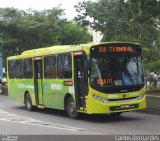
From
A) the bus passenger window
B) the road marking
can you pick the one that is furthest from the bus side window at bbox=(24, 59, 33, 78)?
the road marking

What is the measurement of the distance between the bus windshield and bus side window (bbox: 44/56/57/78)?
332 centimetres

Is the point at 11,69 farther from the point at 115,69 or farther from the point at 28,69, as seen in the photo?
the point at 115,69

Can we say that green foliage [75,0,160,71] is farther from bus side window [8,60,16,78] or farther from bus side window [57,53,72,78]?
bus side window [57,53,72,78]

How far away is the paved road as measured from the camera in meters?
14.5

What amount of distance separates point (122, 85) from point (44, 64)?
→ 199 inches

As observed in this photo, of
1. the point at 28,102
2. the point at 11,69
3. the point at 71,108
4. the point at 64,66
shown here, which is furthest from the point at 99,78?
the point at 11,69

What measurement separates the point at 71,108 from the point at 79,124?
1.94 meters

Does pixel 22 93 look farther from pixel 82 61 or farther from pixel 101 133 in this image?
pixel 101 133

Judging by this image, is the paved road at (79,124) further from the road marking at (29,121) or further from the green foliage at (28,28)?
the green foliage at (28,28)

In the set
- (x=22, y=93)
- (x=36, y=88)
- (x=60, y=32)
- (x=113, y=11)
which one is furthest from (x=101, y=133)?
(x=60, y=32)

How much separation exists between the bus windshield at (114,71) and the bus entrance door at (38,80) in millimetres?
5046

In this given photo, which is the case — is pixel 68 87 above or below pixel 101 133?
above

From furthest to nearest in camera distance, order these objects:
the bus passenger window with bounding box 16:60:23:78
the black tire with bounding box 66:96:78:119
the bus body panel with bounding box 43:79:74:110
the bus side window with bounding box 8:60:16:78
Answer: the bus side window with bounding box 8:60:16:78
the bus passenger window with bounding box 16:60:23:78
the bus body panel with bounding box 43:79:74:110
the black tire with bounding box 66:96:78:119

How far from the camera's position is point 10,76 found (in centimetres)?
2598
